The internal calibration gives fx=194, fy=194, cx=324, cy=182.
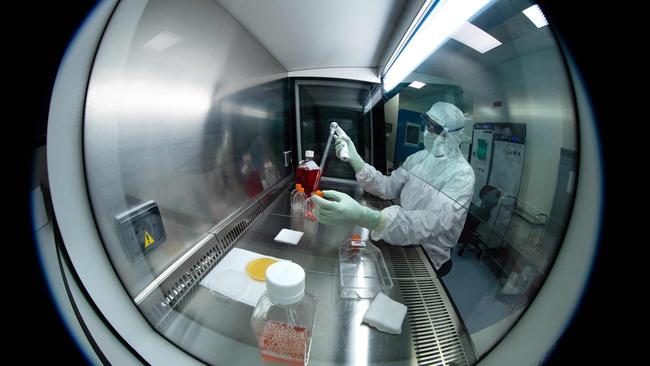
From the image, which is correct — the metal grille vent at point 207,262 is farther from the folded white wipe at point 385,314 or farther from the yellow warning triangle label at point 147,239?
the folded white wipe at point 385,314

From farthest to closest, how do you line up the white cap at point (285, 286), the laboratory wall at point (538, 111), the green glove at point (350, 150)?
the green glove at point (350, 150) < the white cap at point (285, 286) < the laboratory wall at point (538, 111)

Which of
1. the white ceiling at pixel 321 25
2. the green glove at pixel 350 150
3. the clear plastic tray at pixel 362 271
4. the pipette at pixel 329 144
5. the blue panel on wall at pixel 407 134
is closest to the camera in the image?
the clear plastic tray at pixel 362 271

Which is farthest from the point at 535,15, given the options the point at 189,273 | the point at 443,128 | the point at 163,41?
the point at 189,273

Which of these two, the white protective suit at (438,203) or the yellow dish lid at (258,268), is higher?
the white protective suit at (438,203)

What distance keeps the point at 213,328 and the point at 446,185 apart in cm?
103

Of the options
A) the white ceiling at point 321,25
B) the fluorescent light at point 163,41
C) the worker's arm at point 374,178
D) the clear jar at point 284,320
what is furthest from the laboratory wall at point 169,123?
the worker's arm at point 374,178

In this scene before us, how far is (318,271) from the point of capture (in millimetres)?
790

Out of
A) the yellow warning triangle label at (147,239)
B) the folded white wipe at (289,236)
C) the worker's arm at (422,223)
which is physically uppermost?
the yellow warning triangle label at (147,239)

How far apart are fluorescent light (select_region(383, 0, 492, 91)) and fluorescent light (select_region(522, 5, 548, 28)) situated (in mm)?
191

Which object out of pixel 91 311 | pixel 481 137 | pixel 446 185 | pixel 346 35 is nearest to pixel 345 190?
pixel 446 185

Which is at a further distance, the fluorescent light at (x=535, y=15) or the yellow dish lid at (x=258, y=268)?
the yellow dish lid at (x=258, y=268)

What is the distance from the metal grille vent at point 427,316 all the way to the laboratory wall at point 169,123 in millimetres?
794

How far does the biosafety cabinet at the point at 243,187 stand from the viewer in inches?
13.9

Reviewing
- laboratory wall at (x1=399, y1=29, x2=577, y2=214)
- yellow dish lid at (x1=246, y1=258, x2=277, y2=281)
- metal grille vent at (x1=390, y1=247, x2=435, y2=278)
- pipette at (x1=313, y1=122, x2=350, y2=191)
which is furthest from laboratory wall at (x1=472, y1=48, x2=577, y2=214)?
pipette at (x1=313, y1=122, x2=350, y2=191)
